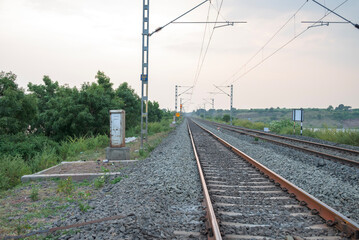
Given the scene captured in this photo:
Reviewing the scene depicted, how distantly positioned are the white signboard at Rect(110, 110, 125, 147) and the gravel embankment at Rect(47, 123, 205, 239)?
354 centimetres

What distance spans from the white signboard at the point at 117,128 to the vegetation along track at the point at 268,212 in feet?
16.9

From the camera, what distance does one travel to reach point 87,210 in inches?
207

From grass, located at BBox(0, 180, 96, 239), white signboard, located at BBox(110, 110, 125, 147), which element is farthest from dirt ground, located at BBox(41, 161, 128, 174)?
grass, located at BBox(0, 180, 96, 239)

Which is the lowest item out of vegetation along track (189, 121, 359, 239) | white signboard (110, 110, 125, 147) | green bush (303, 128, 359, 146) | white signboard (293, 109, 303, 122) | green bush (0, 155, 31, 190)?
green bush (0, 155, 31, 190)

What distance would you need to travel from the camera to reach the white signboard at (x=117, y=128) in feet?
37.9

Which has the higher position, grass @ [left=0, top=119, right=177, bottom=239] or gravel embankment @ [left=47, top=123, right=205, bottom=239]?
gravel embankment @ [left=47, top=123, right=205, bottom=239]

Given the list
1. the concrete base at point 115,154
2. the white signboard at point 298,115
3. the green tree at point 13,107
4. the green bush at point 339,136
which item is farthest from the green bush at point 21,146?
the white signboard at point 298,115

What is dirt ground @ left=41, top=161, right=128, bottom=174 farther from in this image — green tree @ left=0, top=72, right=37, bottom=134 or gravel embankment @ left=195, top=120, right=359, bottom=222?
green tree @ left=0, top=72, right=37, bottom=134

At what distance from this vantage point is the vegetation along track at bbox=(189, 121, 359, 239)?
3947mm

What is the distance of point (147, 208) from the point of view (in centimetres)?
493

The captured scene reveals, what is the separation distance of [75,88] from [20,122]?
5280 mm

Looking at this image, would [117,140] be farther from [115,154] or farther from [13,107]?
[13,107]

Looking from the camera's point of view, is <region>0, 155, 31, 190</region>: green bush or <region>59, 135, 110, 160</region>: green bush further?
<region>59, 135, 110, 160</region>: green bush

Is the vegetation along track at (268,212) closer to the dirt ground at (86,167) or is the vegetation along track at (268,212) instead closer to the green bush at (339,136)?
the dirt ground at (86,167)
